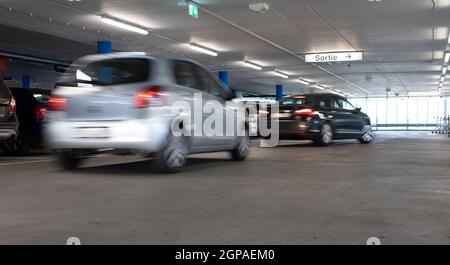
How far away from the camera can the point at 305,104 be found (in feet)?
45.8

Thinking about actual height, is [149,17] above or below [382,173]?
above

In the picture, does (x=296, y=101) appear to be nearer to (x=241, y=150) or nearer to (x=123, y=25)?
(x=241, y=150)

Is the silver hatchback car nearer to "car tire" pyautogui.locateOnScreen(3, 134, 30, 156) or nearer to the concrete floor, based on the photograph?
the concrete floor

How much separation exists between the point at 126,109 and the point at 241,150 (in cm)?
317

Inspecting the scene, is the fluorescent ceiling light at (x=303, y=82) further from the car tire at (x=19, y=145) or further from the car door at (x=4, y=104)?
the car door at (x=4, y=104)

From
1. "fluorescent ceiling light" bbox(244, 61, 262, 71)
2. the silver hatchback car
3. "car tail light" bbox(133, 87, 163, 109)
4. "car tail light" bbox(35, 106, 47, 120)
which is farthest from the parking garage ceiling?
"car tail light" bbox(133, 87, 163, 109)

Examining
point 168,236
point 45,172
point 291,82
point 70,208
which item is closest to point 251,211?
point 168,236

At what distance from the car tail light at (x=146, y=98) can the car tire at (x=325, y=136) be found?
8.26m

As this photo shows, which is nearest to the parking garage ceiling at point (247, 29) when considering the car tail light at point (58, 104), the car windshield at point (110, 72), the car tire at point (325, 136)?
the car tire at point (325, 136)

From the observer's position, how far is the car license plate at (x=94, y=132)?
655 centimetres

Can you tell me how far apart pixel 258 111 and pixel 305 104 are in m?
1.77

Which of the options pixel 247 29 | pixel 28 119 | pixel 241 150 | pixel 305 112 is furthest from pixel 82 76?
pixel 247 29
